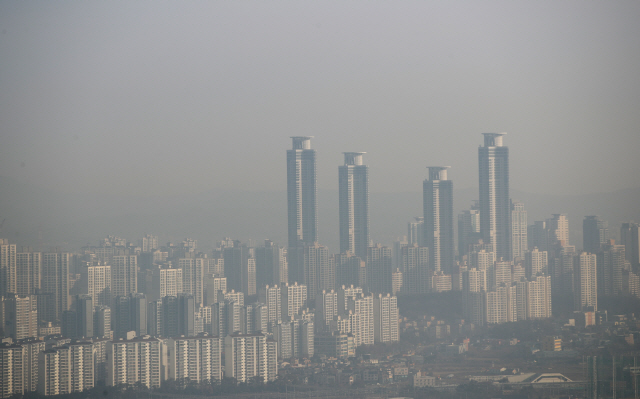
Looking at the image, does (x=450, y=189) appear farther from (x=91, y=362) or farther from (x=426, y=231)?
(x=91, y=362)

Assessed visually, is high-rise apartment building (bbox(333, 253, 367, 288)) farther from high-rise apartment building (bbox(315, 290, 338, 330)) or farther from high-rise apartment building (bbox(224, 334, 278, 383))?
high-rise apartment building (bbox(224, 334, 278, 383))

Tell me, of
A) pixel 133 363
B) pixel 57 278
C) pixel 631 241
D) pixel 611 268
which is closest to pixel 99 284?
pixel 57 278

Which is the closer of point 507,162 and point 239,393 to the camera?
point 239,393

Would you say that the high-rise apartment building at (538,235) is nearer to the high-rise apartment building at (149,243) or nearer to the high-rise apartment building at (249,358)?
the high-rise apartment building at (149,243)

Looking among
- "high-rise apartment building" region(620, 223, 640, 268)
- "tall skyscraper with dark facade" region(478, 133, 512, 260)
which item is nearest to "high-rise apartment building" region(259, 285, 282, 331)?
"high-rise apartment building" region(620, 223, 640, 268)

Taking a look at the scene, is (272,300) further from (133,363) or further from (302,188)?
(302,188)

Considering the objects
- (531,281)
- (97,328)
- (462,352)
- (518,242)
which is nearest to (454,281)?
(531,281)
